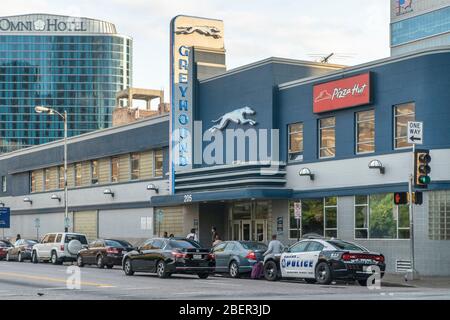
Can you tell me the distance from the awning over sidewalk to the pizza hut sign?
13.9 ft

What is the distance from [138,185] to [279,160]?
14.3 meters

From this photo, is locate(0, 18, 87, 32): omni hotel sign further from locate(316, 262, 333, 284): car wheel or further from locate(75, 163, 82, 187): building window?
locate(316, 262, 333, 284): car wheel

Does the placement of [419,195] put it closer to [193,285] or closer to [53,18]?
[193,285]

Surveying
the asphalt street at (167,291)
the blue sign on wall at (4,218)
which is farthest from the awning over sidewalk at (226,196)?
the blue sign on wall at (4,218)

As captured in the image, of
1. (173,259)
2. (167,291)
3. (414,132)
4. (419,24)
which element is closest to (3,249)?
(173,259)

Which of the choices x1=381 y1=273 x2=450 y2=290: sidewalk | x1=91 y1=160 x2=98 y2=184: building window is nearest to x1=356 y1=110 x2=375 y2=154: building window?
x1=381 y1=273 x2=450 y2=290: sidewalk

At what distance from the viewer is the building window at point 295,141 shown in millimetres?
39969

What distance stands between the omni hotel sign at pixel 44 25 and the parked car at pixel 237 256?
162277 mm

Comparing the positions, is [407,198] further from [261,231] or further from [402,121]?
[261,231]

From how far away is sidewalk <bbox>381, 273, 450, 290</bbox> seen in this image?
27.6 m

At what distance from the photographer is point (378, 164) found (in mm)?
34875

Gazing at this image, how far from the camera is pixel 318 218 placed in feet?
126

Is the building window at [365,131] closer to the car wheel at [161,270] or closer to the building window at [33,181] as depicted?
the car wheel at [161,270]

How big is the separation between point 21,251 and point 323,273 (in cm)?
2483
